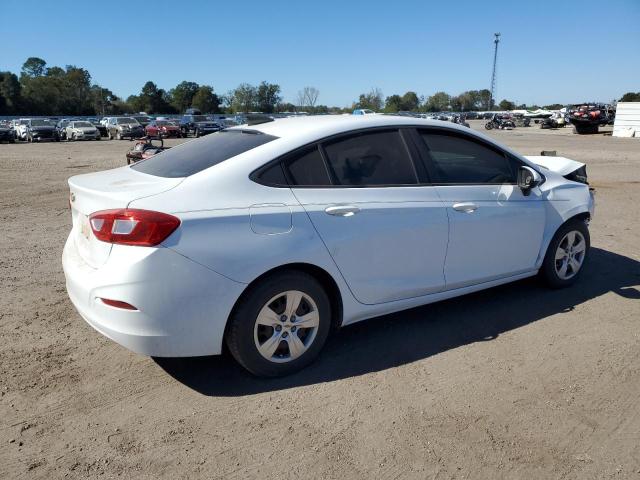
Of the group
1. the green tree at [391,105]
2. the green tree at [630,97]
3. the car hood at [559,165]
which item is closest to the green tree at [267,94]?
the green tree at [391,105]

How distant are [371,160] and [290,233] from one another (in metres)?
0.92

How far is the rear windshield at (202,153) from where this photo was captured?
11.1ft

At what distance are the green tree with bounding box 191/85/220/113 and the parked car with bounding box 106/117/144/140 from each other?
66.7 meters

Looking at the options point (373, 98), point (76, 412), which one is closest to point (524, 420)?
point (76, 412)

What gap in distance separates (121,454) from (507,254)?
3.22 m

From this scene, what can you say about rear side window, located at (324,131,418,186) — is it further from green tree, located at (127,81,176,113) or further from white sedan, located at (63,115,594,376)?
green tree, located at (127,81,176,113)

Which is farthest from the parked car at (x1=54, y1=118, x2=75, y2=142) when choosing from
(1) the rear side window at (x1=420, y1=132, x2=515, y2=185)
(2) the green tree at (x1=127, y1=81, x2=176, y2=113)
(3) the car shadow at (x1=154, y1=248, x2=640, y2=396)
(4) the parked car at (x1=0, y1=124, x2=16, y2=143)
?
(2) the green tree at (x1=127, y1=81, x2=176, y2=113)

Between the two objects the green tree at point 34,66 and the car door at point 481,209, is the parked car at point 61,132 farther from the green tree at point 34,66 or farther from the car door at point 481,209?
the green tree at point 34,66

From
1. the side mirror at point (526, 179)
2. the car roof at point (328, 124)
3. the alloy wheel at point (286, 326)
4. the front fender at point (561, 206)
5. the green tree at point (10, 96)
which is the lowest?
the alloy wheel at point (286, 326)

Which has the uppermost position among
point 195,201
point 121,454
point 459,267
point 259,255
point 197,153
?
point 197,153

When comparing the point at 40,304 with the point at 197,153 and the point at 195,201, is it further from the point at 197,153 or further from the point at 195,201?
the point at 195,201

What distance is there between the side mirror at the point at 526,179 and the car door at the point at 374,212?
3.27 ft

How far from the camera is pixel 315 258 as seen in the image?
326cm

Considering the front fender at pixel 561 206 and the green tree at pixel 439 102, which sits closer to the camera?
the front fender at pixel 561 206
